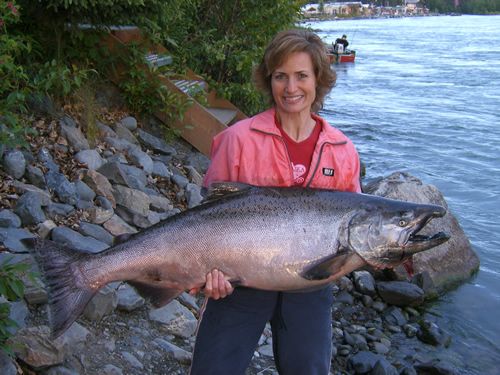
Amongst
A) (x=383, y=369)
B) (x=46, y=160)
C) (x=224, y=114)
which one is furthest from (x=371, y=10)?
(x=383, y=369)

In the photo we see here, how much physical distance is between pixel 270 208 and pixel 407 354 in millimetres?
3769

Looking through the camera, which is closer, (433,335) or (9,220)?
(9,220)

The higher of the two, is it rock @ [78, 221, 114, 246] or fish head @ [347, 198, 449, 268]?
fish head @ [347, 198, 449, 268]

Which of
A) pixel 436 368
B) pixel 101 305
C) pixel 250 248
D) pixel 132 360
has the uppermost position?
pixel 250 248

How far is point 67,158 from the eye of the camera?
20.3ft

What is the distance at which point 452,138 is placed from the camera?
16031 mm

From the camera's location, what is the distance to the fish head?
3.11 metres

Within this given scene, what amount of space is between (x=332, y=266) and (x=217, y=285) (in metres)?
0.57

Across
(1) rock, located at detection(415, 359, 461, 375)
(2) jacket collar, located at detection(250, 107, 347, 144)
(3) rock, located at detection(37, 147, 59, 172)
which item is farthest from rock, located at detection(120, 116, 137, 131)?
(2) jacket collar, located at detection(250, 107, 347, 144)

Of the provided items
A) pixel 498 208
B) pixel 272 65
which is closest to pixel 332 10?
pixel 498 208

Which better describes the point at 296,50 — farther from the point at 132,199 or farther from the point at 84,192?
the point at 132,199

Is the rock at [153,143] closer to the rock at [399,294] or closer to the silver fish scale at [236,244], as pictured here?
the rock at [399,294]

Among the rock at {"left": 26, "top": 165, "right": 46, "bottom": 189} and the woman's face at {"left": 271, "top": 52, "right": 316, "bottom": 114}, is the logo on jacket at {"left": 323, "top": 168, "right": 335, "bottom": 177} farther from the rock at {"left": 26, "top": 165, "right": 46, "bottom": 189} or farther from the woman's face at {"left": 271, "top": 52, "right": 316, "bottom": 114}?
the rock at {"left": 26, "top": 165, "right": 46, "bottom": 189}

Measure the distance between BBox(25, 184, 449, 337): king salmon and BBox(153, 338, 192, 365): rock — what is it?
55.7 inches
